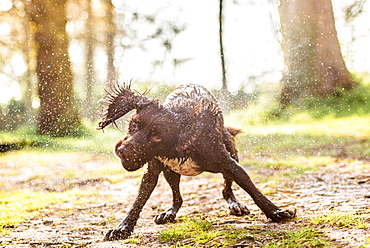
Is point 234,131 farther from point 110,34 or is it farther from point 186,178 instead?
point 110,34

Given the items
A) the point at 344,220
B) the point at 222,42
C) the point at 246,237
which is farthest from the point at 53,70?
the point at 344,220

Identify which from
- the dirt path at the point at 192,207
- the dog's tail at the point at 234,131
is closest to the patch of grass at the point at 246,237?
the dirt path at the point at 192,207

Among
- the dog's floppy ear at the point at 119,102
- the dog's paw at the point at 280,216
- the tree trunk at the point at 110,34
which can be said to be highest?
the tree trunk at the point at 110,34

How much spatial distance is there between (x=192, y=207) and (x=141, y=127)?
253cm

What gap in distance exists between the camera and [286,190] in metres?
6.16

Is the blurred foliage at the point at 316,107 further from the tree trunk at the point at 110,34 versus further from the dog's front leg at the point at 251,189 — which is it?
the dog's front leg at the point at 251,189

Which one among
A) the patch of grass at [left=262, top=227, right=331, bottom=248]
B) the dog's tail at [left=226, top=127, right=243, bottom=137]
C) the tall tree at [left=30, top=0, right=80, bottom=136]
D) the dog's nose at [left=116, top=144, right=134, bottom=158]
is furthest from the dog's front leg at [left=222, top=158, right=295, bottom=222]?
the tall tree at [left=30, top=0, right=80, bottom=136]

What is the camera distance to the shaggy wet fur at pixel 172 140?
3.39 meters

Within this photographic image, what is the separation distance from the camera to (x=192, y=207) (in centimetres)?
559

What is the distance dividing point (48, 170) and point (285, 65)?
8670mm

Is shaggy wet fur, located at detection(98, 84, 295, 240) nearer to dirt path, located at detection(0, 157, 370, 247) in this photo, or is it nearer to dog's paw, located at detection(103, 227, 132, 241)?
dog's paw, located at detection(103, 227, 132, 241)

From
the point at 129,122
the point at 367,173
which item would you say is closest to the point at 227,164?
the point at 129,122

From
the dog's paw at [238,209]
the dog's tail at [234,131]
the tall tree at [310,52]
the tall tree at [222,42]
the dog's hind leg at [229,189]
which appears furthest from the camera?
the tall tree at [222,42]

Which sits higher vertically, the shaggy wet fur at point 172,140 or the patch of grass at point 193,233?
the shaggy wet fur at point 172,140
